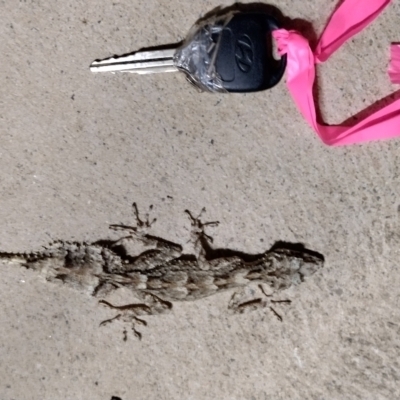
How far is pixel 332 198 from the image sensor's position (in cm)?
232

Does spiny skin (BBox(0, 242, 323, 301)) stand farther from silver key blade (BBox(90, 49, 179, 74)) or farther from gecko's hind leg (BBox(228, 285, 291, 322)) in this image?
silver key blade (BBox(90, 49, 179, 74))

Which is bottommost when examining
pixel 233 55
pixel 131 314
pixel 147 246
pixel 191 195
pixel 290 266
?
pixel 131 314

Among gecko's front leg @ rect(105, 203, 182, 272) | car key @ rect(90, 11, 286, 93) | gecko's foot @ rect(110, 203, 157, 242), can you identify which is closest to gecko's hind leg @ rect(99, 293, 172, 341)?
gecko's front leg @ rect(105, 203, 182, 272)

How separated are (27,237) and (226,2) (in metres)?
1.28

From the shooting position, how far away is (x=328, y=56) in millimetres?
2154

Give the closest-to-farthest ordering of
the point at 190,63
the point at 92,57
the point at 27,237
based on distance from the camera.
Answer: the point at 190,63 → the point at 92,57 → the point at 27,237

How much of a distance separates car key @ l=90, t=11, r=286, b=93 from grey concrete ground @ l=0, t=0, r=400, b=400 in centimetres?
15

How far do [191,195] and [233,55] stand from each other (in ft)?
2.00

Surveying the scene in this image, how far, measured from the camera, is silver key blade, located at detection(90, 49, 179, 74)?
2180 millimetres

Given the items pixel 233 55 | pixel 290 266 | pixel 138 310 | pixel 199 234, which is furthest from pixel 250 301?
pixel 233 55

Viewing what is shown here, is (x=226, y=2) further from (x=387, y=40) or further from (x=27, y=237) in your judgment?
(x=27, y=237)

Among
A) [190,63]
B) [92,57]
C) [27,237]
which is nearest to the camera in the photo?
[190,63]

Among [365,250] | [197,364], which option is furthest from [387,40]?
[197,364]

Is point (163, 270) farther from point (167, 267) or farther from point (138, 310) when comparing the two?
point (138, 310)
